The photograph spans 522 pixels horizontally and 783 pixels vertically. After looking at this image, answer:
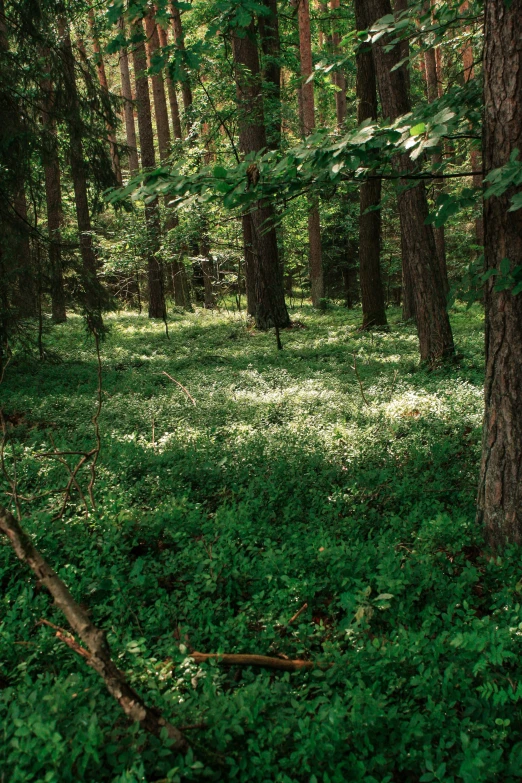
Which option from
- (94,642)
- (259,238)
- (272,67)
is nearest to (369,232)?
(259,238)

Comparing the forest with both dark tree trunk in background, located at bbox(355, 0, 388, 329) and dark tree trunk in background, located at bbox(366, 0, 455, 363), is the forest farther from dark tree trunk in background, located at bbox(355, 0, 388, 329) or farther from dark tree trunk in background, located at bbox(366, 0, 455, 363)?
dark tree trunk in background, located at bbox(355, 0, 388, 329)

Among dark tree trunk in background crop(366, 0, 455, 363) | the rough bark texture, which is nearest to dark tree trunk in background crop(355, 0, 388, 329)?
dark tree trunk in background crop(366, 0, 455, 363)

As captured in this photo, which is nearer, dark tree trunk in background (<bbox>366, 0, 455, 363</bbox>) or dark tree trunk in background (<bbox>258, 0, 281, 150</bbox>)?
dark tree trunk in background (<bbox>366, 0, 455, 363</bbox>)

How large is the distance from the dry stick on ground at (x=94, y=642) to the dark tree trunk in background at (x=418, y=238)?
27.0 feet

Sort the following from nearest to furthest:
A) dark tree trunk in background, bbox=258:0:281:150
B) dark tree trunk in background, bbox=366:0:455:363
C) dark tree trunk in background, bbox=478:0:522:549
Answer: dark tree trunk in background, bbox=478:0:522:549
dark tree trunk in background, bbox=366:0:455:363
dark tree trunk in background, bbox=258:0:281:150

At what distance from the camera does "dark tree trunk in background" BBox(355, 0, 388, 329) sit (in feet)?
43.7

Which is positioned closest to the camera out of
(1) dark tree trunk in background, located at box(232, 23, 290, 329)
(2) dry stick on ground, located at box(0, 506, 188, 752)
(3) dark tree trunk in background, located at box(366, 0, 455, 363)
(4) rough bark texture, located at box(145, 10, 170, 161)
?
(2) dry stick on ground, located at box(0, 506, 188, 752)

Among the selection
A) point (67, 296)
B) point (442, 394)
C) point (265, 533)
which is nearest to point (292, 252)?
point (67, 296)

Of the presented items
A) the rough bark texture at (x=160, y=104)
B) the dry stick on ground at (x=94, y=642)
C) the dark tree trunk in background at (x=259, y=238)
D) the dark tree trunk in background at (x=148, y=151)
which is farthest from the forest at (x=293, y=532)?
the rough bark texture at (x=160, y=104)

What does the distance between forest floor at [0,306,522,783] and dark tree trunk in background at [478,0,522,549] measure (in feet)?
1.09

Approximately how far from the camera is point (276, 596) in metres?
3.59

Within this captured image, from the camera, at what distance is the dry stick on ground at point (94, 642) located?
222 centimetres

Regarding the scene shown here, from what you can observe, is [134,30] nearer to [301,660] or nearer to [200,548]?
[200,548]

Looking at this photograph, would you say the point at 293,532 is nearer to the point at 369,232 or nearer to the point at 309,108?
the point at 369,232
